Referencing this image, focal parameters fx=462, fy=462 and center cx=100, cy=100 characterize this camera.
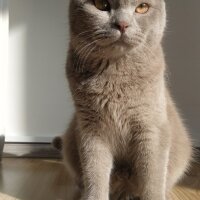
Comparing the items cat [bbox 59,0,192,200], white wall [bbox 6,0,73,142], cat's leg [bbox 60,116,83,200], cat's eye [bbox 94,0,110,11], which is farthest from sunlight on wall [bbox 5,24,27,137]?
cat's eye [bbox 94,0,110,11]

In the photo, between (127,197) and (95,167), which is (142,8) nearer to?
(95,167)

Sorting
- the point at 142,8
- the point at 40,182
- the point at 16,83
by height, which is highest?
the point at 142,8

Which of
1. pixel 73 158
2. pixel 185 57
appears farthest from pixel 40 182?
pixel 185 57

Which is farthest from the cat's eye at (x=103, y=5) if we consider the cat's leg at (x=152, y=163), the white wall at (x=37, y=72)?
the white wall at (x=37, y=72)

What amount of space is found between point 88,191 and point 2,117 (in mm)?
700

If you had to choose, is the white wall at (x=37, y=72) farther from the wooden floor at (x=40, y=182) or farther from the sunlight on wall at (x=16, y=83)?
the wooden floor at (x=40, y=182)

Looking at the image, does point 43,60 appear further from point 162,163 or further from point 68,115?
point 162,163

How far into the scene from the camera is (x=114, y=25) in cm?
113

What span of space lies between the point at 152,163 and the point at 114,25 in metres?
0.38

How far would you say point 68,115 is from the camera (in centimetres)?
202

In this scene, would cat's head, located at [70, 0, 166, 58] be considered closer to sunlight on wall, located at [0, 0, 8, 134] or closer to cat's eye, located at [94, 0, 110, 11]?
cat's eye, located at [94, 0, 110, 11]

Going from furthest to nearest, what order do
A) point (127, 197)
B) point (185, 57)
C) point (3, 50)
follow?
point (185, 57)
point (3, 50)
point (127, 197)

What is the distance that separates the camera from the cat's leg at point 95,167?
125cm

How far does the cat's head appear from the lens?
113 cm
